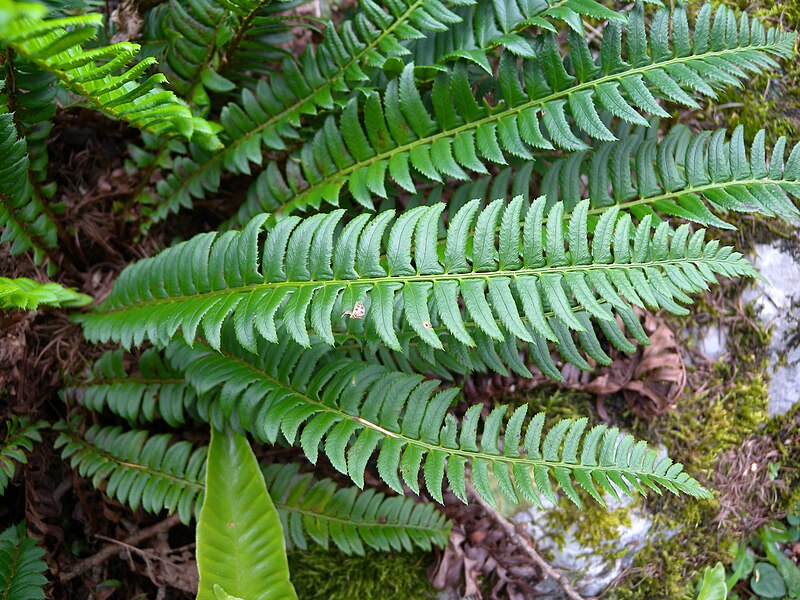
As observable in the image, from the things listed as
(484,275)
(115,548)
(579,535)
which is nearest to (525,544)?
(579,535)

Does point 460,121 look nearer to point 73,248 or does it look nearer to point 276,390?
point 276,390

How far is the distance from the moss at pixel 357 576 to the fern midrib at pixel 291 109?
1658mm

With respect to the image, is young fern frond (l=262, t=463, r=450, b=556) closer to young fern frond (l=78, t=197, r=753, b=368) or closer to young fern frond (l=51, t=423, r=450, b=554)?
young fern frond (l=51, t=423, r=450, b=554)

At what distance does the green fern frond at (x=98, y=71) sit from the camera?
1.27 meters

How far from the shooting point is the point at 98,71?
1.63 m

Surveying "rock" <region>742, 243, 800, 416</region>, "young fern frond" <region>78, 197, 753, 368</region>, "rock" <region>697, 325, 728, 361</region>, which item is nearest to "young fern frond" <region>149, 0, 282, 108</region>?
"young fern frond" <region>78, 197, 753, 368</region>

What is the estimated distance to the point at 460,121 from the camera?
7.30 feet

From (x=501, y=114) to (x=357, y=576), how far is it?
1.94 meters

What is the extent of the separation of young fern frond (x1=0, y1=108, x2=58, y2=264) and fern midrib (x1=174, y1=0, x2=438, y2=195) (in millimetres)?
523

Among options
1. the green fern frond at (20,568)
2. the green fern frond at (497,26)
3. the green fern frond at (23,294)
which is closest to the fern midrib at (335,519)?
the green fern frond at (20,568)

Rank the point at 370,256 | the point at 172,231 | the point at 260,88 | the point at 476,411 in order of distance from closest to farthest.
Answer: the point at 370,256, the point at 476,411, the point at 260,88, the point at 172,231

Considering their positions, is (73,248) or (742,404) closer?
(73,248)

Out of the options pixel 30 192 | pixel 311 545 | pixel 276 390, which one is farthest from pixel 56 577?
pixel 30 192

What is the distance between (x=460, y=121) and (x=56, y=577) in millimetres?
2313
